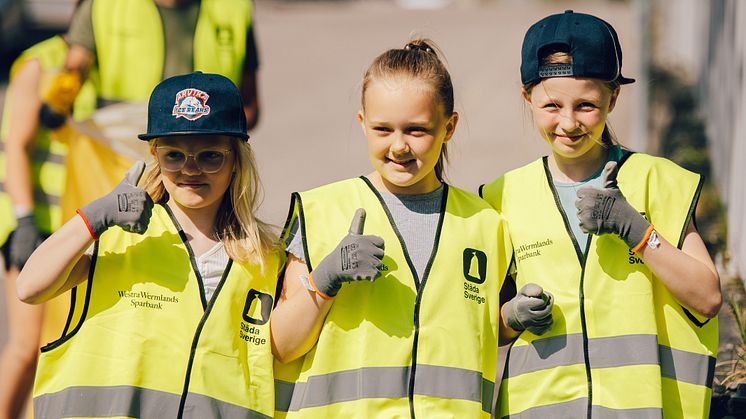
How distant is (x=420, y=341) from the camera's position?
3.93m

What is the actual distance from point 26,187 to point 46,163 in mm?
174

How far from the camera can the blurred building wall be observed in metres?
7.17

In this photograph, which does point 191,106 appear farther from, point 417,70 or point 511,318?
point 511,318

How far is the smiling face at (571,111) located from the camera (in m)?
4.01

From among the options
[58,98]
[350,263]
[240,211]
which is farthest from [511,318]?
[58,98]

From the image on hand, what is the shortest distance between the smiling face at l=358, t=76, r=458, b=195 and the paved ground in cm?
357

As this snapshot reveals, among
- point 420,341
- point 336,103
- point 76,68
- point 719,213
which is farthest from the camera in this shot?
point 336,103

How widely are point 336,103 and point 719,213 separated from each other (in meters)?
7.40

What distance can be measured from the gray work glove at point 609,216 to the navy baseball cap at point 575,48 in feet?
1.38

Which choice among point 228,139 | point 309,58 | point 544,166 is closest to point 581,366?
point 544,166

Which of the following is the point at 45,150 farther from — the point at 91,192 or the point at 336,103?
the point at 336,103

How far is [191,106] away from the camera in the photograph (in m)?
3.96

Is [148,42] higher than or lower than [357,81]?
lower

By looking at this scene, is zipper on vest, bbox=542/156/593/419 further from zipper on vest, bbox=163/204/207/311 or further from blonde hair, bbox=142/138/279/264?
zipper on vest, bbox=163/204/207/311
